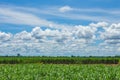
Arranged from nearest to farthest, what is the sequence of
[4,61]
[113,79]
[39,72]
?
[113,79] → [39,72] → [4,61]

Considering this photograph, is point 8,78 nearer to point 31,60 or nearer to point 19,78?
point 19,78

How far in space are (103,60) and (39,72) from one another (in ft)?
179

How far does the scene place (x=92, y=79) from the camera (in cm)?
2506

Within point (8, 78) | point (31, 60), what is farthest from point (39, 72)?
point (31, 60)

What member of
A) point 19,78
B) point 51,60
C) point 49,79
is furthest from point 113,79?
point 51,60

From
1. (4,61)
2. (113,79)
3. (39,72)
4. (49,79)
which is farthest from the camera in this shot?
(4,61)

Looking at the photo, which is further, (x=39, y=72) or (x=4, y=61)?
(x=4, y=61)

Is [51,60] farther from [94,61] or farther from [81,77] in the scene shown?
[81,77]

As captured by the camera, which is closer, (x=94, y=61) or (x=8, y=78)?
(x=8, y=78)

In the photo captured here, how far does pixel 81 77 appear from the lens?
2564 cm

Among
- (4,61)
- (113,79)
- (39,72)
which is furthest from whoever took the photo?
(4,61)

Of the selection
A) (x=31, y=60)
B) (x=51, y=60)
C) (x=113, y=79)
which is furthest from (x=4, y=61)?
(x=113, y=79)

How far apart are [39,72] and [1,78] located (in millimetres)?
5054

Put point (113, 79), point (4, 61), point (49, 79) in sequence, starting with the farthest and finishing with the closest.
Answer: point (4, 61) → point (113, 79) → point (49, 79)
